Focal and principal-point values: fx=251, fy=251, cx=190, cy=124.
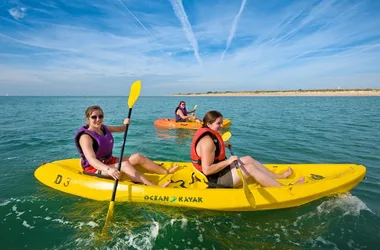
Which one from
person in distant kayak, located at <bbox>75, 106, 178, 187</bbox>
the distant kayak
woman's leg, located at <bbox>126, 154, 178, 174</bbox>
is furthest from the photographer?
the distant kayak

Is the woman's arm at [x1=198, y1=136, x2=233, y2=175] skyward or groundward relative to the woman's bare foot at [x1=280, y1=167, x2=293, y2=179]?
skyward

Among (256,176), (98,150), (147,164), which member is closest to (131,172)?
(147,164)

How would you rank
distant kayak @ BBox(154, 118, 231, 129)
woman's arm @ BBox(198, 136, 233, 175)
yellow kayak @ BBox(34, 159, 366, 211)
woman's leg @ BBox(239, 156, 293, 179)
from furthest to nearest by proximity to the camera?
distant kayak @ BBox(154, 118, 231, 129) → woman's leg @ BBox(239, 156, 293, 179) → yellow kayak @ BBox(34, 159, 366, 211) → woman's arm @ BBox(198, 136, 233, 175)

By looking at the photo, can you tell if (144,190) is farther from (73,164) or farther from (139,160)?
(73,164)

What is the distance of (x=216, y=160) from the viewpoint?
4.29 metres

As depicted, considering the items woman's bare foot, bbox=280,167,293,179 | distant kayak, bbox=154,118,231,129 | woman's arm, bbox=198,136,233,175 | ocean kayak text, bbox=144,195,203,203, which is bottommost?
distant kayak, bbox=154,118,231,129

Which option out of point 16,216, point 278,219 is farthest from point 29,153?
point 278,219

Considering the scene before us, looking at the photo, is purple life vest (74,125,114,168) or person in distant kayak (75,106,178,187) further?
purple life vest (74,125,114,168)

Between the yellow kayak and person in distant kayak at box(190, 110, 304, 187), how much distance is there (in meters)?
0.18

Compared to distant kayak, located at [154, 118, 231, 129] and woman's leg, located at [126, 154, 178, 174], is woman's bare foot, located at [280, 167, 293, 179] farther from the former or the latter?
Answer: distant kayak, located at [154, 118, 231, 129]

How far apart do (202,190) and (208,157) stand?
1.96ft

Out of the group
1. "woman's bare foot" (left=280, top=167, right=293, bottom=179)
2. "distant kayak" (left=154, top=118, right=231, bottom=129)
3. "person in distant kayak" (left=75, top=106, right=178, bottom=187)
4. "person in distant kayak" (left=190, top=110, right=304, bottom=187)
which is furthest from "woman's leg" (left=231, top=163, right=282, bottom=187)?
"distant kayak" (left=154, top=118, right=231, bottom=129)

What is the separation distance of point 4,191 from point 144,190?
3.13 metres

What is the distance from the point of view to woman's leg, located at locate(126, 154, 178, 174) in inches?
196
